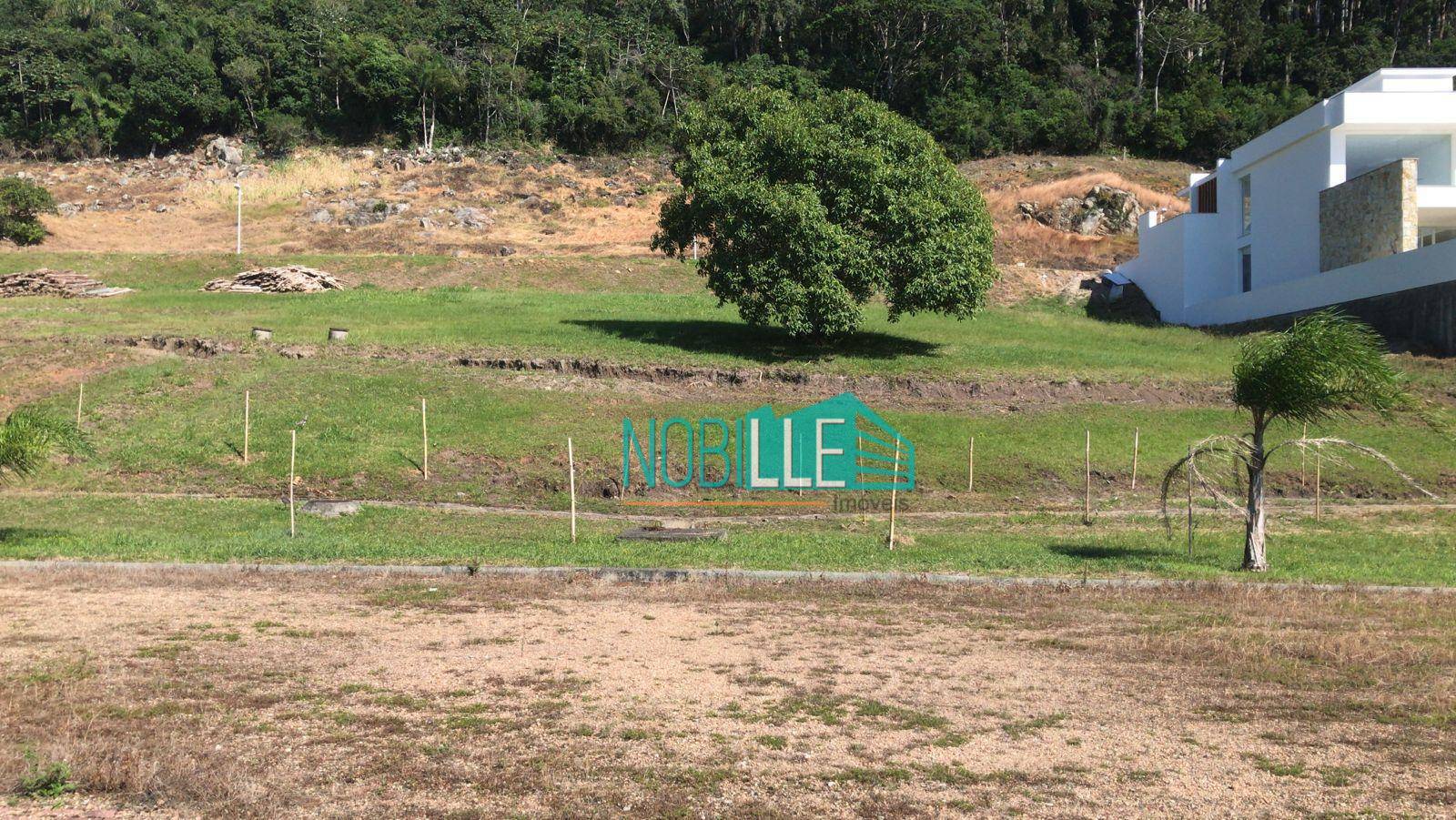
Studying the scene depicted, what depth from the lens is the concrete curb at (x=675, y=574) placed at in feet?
43.5

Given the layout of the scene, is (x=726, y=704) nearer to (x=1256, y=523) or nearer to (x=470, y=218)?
(x=1256, y=523)

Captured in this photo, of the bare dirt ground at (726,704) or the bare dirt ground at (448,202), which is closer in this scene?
the bare dirt ground at (726,704)

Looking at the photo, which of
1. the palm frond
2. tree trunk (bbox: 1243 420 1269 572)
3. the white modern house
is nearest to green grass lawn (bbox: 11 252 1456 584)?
tree trunk (bbox: 1243 420 1269 572)

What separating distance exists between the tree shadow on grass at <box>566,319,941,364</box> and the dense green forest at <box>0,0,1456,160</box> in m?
45.4

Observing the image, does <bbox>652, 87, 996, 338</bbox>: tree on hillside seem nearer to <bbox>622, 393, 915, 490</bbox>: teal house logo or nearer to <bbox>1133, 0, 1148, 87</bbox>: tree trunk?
<bbox>622, 393, 915, 490</bbox>: teal house logo

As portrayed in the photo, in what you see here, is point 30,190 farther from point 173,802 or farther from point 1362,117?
point 1362,117

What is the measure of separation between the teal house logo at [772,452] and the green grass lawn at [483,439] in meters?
0.40

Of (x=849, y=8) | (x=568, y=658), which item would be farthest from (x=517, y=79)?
(x=568, y=658)

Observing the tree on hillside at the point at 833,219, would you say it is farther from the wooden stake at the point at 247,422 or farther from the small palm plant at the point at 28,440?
the small palm plant at the point at 28,440

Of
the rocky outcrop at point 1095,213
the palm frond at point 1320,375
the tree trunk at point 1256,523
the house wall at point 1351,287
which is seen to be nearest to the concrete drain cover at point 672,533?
the tree trunk at point 1256,523

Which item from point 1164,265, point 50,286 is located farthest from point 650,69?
point 50,286

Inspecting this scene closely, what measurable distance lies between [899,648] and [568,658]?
320 cm

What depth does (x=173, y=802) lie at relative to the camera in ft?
19.9

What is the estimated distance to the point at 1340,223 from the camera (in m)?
35.9
